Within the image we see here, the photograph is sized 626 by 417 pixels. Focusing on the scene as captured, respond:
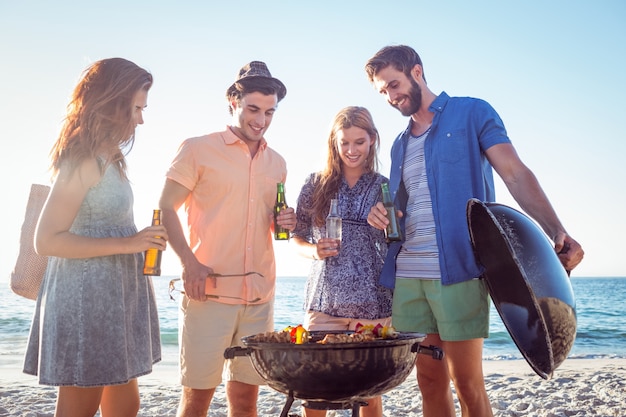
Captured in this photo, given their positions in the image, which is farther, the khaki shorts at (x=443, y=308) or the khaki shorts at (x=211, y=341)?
the khaki shorts at (x=211, y=341)

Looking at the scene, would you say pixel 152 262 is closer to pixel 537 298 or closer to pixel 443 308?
pixel 443 308

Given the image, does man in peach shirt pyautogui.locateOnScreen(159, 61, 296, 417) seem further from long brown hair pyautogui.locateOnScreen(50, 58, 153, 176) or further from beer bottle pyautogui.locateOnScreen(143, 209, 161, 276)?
long brown hair pyautogui.locateOnScreen(50, 58, 153, 176)

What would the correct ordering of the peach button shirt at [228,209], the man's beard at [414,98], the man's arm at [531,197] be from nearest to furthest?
1. the man's arm at [531,197]
2. the peach button shirt at [228,209]
3. the man's beard at [414,98]

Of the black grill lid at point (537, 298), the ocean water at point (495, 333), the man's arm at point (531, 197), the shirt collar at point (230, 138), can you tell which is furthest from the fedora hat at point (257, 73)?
the ocean water at point (495, 333)

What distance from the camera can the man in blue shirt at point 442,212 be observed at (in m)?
3.09

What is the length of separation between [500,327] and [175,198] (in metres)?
17.6

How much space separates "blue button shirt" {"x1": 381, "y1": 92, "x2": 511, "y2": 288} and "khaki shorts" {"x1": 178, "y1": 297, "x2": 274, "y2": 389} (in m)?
0.93

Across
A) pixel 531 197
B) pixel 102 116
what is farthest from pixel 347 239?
pixel 102 116

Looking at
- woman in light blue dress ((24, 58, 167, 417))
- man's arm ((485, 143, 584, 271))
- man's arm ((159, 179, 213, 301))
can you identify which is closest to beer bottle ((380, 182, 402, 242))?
man's arm ((485, 143, 584, 271))

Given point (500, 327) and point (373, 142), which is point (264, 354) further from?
point (500, 327)

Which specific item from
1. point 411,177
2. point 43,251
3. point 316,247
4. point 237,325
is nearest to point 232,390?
point 237,325

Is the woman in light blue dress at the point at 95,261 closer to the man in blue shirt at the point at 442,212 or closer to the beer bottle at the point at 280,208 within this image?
the beer bottle at the point at 280,208

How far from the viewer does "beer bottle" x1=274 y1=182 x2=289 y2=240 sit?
353 cm

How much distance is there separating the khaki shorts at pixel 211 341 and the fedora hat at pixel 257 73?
4.66 feet
